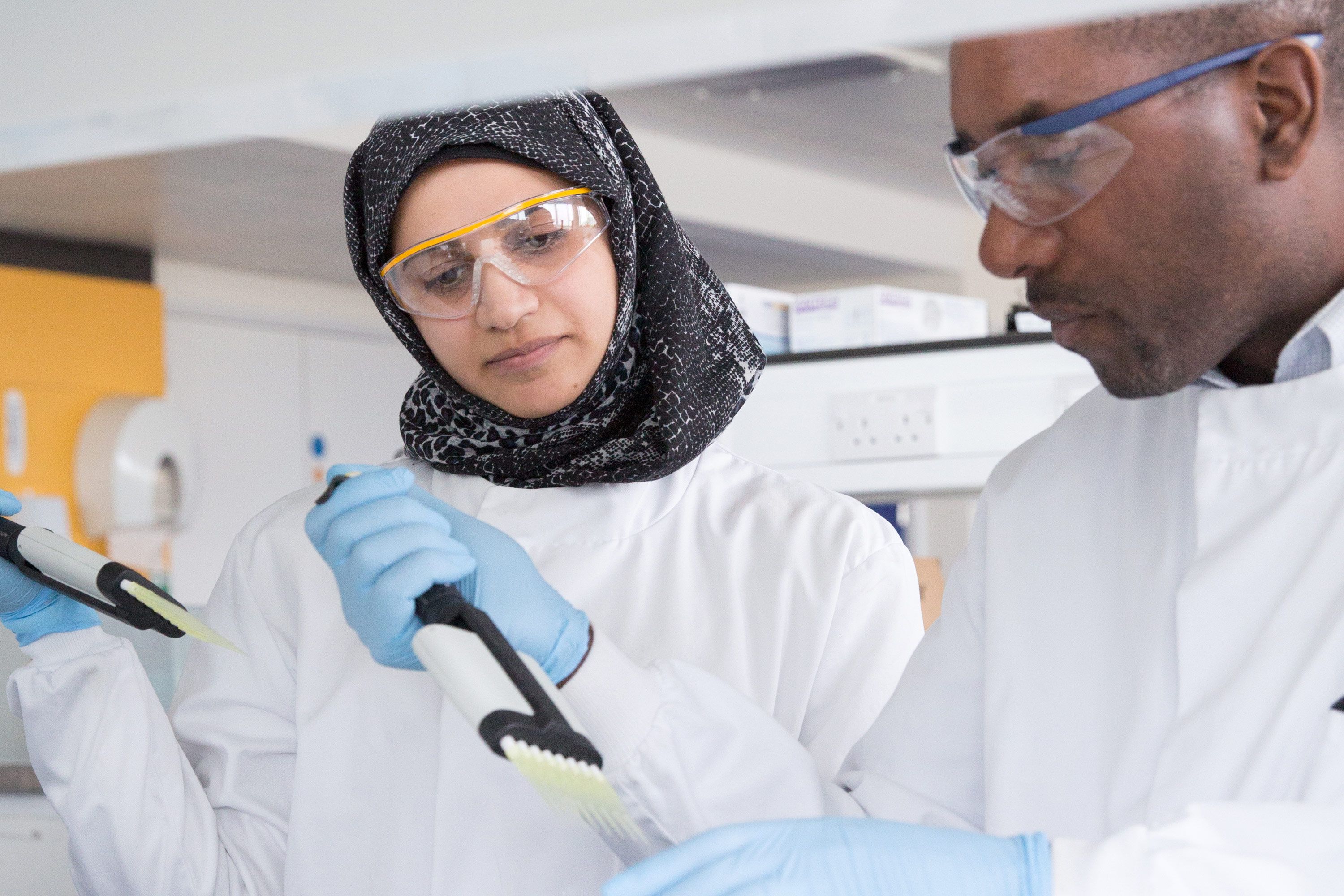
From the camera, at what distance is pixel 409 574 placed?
3.43 feet

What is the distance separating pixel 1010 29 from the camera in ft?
1.54

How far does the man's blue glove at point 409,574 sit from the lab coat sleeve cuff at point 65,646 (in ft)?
1.28

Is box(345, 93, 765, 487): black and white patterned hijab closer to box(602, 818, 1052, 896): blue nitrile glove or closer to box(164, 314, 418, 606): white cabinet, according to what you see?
box(602, 818, 1052, 896): blue nitrile glove

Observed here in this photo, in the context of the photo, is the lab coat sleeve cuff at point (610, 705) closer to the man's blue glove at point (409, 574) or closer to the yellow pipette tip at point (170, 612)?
the man's blue glove at point (409, 574)

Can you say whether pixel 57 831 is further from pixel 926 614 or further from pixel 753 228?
pixel 753 228

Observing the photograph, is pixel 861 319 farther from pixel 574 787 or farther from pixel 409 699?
pixel 574 787

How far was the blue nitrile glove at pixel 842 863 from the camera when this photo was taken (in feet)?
2.86

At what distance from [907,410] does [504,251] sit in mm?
1733

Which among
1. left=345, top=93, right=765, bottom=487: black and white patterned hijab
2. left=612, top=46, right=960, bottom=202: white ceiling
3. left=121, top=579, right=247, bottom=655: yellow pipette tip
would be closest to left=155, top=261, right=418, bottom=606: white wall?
left=612, top=46, right=960, bottom=202: white ceiling

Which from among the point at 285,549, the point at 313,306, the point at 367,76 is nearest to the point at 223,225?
the point at 313,306

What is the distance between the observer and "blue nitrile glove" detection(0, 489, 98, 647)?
1.35 metres

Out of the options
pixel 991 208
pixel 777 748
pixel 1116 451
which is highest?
pixel 991 208

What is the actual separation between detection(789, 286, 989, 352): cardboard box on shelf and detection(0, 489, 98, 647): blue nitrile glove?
1.95 meters

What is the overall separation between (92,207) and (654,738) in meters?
4.94
